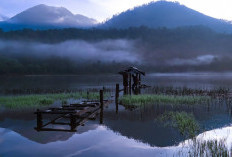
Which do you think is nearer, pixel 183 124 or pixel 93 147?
pixel 93 147

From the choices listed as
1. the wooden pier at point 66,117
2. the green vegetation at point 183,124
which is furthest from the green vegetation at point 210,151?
the wooden pier at point 66,117

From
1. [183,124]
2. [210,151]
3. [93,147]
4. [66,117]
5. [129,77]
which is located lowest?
[93,147]

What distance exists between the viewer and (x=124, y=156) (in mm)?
10039

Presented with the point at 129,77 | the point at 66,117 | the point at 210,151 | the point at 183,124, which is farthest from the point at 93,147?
the point at 129,77

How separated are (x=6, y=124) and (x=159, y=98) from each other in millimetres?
16712

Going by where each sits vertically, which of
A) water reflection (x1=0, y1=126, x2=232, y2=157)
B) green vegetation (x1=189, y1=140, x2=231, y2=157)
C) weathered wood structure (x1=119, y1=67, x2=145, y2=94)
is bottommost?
water reflection (x1=0, y1=126, x2=232, y2=157)

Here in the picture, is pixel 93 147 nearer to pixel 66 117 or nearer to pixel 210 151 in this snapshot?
pixel 66 117

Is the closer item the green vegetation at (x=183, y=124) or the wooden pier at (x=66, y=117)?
the green vegetation at (x=183, y=124)

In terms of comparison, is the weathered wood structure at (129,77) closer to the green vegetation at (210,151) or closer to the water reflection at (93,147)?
the water reflection at (93,147)

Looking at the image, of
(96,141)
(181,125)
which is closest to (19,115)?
(96,141)

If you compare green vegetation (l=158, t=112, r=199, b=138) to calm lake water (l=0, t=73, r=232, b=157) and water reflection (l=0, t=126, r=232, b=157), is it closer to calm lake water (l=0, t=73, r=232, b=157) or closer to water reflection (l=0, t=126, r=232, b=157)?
calm lake water (l=0, t=73, r=232, b=157)

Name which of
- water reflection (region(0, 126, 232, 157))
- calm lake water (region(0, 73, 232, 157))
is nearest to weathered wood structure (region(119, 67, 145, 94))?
calm lake water (region(0, 73, 232, 157))

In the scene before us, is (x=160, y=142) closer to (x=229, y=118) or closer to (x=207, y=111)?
(x=229, y=118)

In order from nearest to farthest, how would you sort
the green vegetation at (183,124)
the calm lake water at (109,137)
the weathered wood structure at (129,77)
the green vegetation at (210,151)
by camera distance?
1. the green vegetation at (210,151)
2. the calm lake water at (109,137)
3. the green vegetation at (183,124)
4. the weathered wood structure at (129,77)
